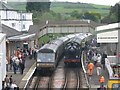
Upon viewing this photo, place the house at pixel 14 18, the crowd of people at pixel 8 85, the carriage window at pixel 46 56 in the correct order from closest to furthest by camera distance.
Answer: the crowd of people at pixel 8 85
the carriage window at pixel 46 56
the house at pixel 14 18

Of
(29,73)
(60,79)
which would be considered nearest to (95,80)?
(60,79)

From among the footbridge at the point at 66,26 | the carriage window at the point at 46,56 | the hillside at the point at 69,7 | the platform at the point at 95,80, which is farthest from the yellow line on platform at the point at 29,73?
the footbridge at the point at 66,26

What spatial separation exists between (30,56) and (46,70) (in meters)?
4.31

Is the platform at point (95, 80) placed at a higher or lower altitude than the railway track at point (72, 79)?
higher

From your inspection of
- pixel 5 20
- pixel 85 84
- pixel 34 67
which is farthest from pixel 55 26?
pixel 85 84

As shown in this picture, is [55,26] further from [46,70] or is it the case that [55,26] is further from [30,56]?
[46,70]

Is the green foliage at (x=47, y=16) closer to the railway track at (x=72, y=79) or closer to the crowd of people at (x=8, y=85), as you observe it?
the railway track at (x=72, y=79)

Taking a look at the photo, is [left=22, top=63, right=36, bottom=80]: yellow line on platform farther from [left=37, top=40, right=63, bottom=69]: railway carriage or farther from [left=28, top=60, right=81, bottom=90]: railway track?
[left=37, top=40, right=63, bottom=69]: railway carriage

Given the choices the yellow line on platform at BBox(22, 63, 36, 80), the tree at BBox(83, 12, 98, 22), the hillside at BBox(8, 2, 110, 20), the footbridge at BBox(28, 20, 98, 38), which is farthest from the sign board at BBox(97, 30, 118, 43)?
the tree at BBox(83, 12, 98, 22)

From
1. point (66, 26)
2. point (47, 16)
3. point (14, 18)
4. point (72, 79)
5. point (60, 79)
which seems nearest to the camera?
point (60, 79)

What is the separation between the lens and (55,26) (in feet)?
159

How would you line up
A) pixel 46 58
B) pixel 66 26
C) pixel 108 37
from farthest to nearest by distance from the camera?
1. pixel 66 26
2. pixel 46 58
3. pixel 108 37

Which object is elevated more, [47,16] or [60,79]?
[47,16]

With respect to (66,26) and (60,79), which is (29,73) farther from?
(66,26)
